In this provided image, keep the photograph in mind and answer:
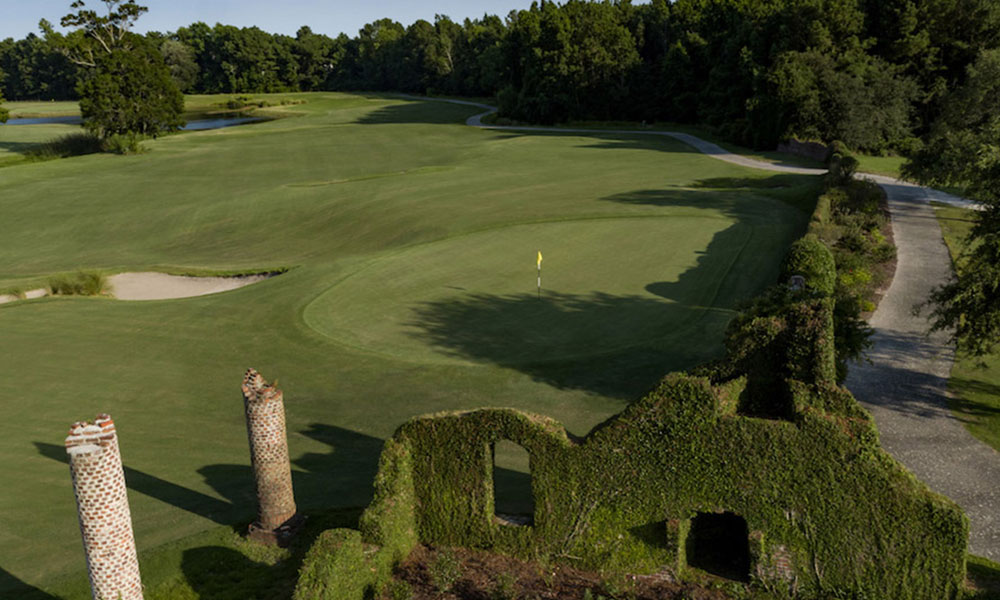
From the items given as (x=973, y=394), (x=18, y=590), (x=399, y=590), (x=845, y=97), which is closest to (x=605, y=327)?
(x=973, y=394)

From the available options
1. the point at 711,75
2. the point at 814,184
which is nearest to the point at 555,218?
the point at 814,184

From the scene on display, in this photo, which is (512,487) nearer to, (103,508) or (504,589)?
(504,589)

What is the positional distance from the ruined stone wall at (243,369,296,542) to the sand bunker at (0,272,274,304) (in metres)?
23.7

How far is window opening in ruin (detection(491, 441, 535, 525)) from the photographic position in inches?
617

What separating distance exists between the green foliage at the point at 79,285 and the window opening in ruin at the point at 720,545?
112ft

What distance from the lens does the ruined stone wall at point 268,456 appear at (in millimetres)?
15531

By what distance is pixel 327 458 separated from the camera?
20.0m

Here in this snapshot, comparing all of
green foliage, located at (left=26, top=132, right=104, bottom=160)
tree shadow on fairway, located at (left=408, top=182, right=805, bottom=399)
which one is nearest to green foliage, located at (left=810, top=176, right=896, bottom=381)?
tree shadow on fairway, located at (left=408, top=182, right=805, bottom=399)

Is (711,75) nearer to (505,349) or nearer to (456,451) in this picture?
(505,349)

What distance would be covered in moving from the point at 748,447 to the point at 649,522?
8.18 feet

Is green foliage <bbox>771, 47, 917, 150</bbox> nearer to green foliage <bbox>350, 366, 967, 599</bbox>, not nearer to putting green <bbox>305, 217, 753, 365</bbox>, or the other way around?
putting green <bbox>305, 217, 753, 365</bbox>

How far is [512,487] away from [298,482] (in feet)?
18.4

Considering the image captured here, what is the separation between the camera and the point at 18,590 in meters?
14.6

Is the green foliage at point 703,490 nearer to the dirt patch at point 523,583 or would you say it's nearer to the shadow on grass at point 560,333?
the dirt patch at point 523,583
